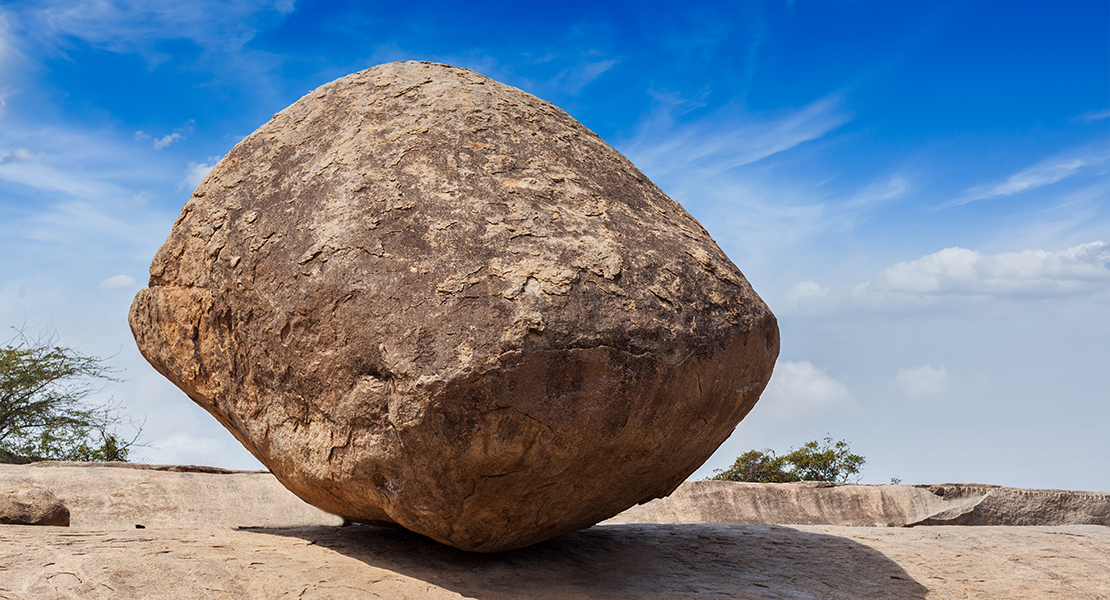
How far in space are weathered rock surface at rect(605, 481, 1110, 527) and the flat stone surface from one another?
165 centimetres

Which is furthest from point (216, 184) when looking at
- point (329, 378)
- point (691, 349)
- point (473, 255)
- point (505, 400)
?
point (691, 349)

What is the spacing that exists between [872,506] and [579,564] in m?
4.63

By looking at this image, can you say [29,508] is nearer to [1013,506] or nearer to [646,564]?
[646,564]

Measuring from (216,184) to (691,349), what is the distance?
9.23ft

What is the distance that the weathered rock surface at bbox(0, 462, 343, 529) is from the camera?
6.66 metres

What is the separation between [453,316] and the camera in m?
3.70

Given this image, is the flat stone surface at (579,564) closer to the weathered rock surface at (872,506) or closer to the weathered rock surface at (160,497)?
the weathered rock surface at (872,506)

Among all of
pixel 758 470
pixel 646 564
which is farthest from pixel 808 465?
pixel 646 564

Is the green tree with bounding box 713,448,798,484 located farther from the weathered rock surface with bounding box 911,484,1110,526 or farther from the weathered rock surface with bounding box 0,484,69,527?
the weathered rock surface with bounding box 0,484,69,527

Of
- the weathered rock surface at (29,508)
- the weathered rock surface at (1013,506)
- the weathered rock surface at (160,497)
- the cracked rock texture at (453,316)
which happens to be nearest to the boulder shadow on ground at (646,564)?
the cracked rock texture at (453,316)

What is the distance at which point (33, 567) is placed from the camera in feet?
12.3

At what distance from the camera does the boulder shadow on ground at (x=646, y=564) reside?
4387 millimetres

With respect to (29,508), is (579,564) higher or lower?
lower

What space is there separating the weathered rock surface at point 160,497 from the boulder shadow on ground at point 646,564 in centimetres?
226
